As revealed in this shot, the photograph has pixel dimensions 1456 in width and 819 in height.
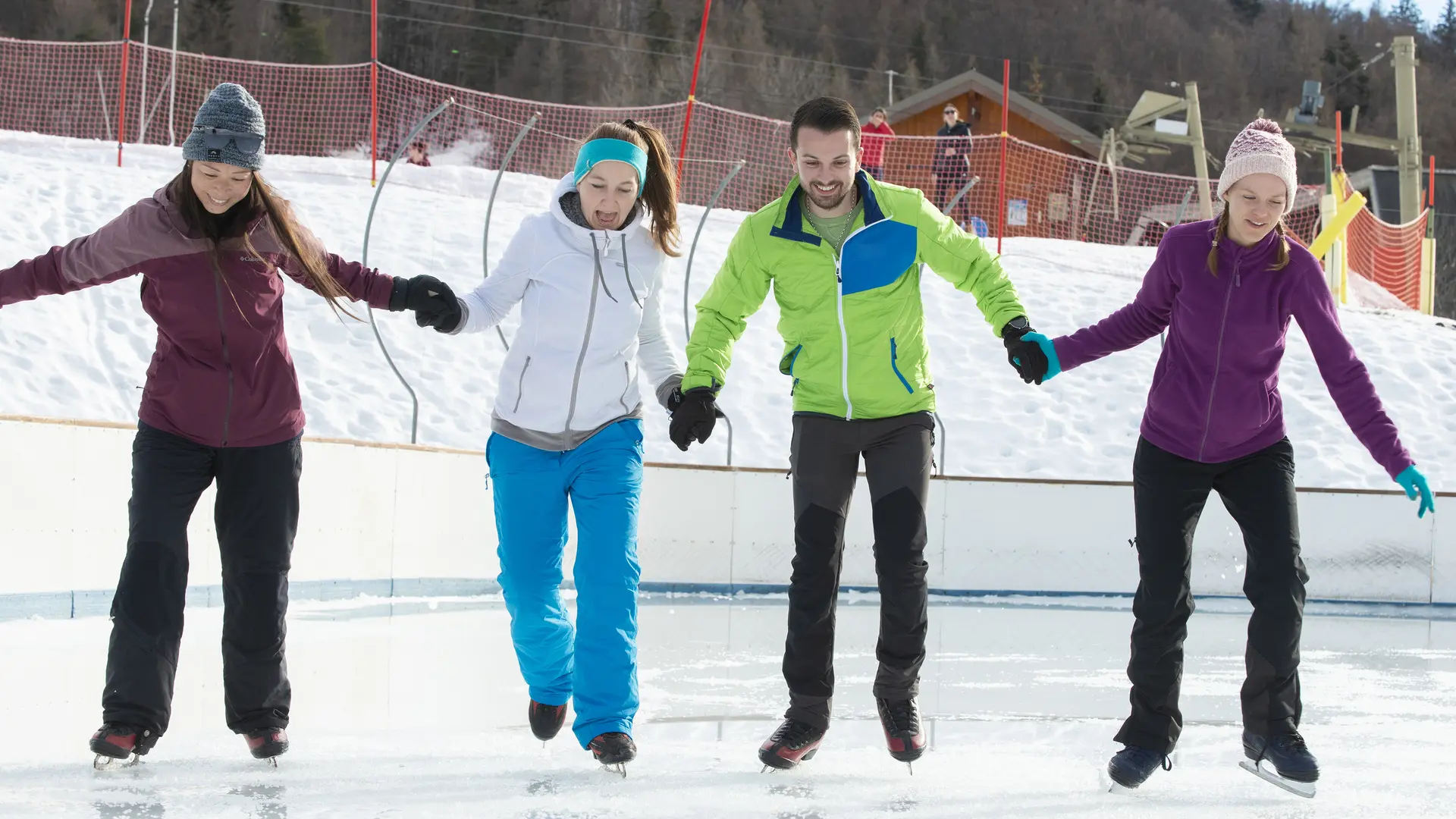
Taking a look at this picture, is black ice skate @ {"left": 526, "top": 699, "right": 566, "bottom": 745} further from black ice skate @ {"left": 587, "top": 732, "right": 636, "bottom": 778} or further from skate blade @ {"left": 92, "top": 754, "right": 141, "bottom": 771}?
skate blade @ {"left": 92, "top": 754, "right": 141, "bottom": 771}

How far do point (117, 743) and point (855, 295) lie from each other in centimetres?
178

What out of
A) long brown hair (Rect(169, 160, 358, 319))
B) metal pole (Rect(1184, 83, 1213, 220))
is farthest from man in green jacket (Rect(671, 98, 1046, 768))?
metal pole (Rect(1184, 83, 1213, 220))

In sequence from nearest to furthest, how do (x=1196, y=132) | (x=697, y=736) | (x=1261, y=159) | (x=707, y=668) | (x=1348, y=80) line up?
(x=1261, y=159) < (x=697, y=736) < (x=707, y=668) < (x=1196, y=132) < (x=1348, y=80)

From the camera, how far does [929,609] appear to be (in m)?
7.29

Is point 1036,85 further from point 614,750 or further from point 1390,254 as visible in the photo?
point 614,750

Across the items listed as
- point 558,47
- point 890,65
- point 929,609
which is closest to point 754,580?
point 929,609

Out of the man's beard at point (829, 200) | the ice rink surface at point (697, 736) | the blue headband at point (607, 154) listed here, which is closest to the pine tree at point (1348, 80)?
the ice rink surface at point (697, 736)

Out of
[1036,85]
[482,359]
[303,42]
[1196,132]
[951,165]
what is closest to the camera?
[482,359]

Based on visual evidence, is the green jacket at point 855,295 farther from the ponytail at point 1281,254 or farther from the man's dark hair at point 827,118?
the ponytail at point 1281,254

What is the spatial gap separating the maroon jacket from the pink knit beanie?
6.70 ft

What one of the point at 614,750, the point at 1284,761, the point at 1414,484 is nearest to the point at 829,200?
the point at 614,750

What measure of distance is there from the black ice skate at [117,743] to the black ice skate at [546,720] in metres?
0.80

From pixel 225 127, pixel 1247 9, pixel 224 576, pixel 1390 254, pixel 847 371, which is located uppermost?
pixel 1247 9

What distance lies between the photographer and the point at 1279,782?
2984 mm
